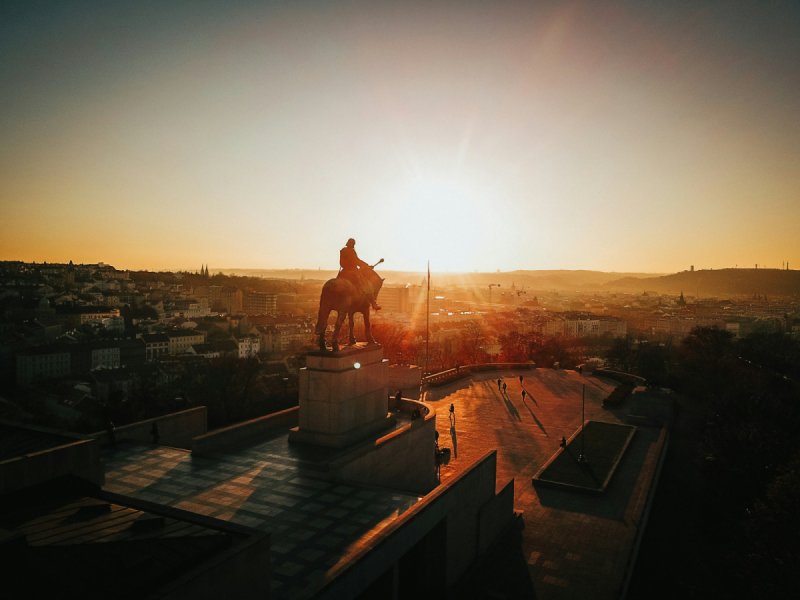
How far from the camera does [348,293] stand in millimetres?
16500

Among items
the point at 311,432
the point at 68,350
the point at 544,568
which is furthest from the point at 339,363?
the point at 68,350

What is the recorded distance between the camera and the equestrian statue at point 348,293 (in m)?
16.2

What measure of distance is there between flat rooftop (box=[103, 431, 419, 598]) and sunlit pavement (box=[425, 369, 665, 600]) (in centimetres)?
486

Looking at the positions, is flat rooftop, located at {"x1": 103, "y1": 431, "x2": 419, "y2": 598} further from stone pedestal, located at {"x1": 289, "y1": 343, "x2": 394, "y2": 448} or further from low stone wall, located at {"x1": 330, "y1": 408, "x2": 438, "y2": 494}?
low stone wall, located at {"x1": 330, "y1": 408, "x2": 438, "y2": 494}

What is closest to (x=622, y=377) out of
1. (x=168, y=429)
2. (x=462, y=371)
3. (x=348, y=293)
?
(x=462, y=371)

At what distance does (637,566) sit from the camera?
14.3m

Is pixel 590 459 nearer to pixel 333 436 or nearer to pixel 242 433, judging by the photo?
pixel 333 436

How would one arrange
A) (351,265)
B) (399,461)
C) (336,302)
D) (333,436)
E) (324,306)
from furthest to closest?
1. (351,265)
2. (324,306)
3. (336,302)
4. (399,461)
5. (333,436)

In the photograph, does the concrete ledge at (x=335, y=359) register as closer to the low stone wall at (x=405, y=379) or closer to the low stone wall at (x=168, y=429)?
the low stone wall at (x=168, y=429)

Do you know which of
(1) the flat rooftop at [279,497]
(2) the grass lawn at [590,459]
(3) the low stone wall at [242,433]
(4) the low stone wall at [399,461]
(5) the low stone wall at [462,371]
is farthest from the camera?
(5) the low stone wall at [462,371]

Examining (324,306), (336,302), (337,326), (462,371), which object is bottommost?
(462,371)

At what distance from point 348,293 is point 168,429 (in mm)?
7432

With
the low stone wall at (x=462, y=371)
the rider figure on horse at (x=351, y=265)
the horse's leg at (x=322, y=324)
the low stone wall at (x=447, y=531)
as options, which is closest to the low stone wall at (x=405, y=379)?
the low stone wall at (x=462, y=371)

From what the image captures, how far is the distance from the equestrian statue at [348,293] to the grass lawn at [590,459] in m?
8.70
